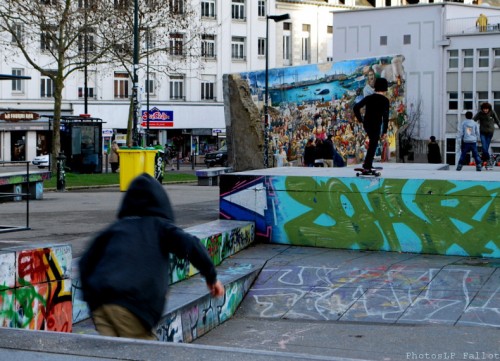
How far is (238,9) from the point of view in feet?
245

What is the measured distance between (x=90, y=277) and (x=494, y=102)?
64.3 m

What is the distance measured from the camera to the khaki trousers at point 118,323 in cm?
554

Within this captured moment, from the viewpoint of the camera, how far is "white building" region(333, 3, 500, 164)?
219 ft

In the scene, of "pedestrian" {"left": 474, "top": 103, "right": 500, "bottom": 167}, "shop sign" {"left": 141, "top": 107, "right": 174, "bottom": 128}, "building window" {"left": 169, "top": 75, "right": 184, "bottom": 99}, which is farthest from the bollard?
"building window" {"left": 169, "top": 75, "right": 184, "bottom": 99}

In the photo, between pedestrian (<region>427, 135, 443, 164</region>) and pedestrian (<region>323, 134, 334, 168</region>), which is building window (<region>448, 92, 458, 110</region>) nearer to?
pedestrian (<region>427, 135, 443, 164</region>)

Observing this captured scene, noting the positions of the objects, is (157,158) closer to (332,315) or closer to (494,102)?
(332,315)

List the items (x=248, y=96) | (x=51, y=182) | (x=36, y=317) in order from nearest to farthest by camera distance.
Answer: (x=36, y=317), (x=51, y=182), (x=248, y=96)

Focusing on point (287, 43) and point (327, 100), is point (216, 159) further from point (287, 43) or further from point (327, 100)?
point (287, 43)

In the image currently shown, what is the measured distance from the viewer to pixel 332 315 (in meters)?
11.4

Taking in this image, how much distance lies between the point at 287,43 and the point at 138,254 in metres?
73.6

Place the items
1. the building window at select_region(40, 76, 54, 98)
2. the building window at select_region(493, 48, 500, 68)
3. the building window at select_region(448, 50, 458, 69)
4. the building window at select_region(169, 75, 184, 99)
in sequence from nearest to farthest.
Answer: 1. the building window at select_region(40, 76, 54, 98)
2. the building window at select_region(493, 48, 500, 68)
3. the building window at select_region(448, 50, 458, 69)
4. the building window at select_region(169, 75, 184, 99)

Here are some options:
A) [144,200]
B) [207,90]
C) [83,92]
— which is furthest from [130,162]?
[207,90]

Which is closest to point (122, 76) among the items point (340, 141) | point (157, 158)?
point (340, 141)

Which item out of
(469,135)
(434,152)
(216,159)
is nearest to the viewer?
(469,135)
